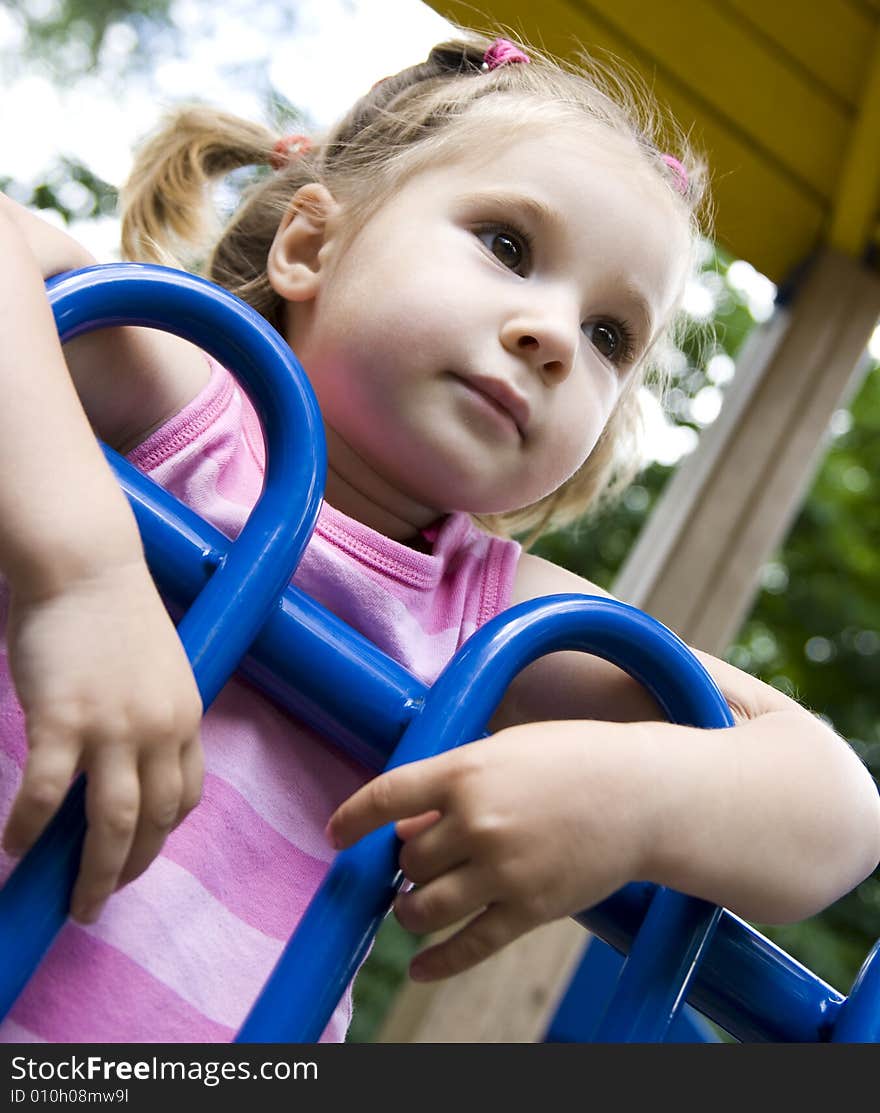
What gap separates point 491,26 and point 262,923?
1620mm

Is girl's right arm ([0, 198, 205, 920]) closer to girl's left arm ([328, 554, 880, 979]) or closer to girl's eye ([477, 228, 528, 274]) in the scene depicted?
girl's left arm ([328, 554, 880, 979])

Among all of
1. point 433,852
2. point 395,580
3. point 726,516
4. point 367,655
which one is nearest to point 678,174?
point 395,580

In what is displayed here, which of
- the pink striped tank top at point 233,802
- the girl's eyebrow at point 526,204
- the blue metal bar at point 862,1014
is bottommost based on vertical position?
the pink striped tank top at point 233,802

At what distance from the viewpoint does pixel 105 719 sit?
0.45 meters

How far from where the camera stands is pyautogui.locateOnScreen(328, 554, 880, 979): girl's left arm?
0.48 m

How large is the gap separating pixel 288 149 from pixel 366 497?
0.45m

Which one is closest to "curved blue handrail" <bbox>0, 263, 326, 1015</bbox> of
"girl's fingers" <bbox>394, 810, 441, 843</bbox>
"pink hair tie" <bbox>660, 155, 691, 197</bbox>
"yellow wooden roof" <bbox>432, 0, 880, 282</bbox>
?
"girl's fingers" <bbox>394, 810, 441, 843</bbox>

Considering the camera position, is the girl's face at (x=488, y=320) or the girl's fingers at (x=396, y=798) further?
the girl's face at (x=488, y=320)

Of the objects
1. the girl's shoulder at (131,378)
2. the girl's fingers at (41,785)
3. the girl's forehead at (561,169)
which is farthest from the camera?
the girl's forehead at (561,169)

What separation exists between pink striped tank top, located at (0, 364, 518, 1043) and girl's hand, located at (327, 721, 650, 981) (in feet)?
0.55

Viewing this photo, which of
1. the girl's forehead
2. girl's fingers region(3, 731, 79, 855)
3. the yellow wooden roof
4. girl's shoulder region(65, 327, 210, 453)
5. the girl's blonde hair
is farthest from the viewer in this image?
the yellow wooden roof

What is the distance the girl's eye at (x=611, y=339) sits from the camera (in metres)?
0.84

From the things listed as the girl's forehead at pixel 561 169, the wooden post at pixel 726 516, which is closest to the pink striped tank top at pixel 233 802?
the girl's forehead at pixel 561 169

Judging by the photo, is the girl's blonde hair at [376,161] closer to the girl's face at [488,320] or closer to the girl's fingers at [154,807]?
the girl's face at [488,320]
